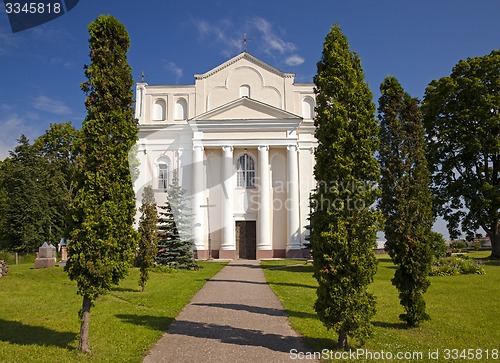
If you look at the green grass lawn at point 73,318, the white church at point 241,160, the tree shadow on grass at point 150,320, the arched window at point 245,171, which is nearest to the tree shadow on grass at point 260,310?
the green grass lawn at point 73,318

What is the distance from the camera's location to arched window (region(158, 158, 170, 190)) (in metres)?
34.6

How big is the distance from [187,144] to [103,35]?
26147mm

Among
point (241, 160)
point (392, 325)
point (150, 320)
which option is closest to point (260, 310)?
point (150, 320)

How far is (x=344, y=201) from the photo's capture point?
8.06 metres

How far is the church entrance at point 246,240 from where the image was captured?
33344mm

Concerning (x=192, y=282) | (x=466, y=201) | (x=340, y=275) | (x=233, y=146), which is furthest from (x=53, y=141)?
(x=340, y=275)

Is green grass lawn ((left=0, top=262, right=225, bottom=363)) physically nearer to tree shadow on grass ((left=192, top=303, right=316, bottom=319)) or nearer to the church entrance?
tree shadow on grass ((left=192, top=303, right=316, bottom=319))

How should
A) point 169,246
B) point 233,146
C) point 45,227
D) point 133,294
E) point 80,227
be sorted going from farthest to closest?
point 45,227 < point 233,146 < point 169,246 < point 133,294 < point 80,227

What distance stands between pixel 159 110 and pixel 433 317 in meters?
29.3

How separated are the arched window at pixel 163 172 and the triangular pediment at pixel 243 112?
4.67 metres

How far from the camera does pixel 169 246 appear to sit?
78.9ft

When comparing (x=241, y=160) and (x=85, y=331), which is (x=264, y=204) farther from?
(x=85, y=331)

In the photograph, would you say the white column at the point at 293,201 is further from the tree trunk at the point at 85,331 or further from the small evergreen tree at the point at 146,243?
the tree trunk at the point at 85,331

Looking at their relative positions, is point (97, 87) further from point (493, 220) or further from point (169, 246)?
point (493, 220)
